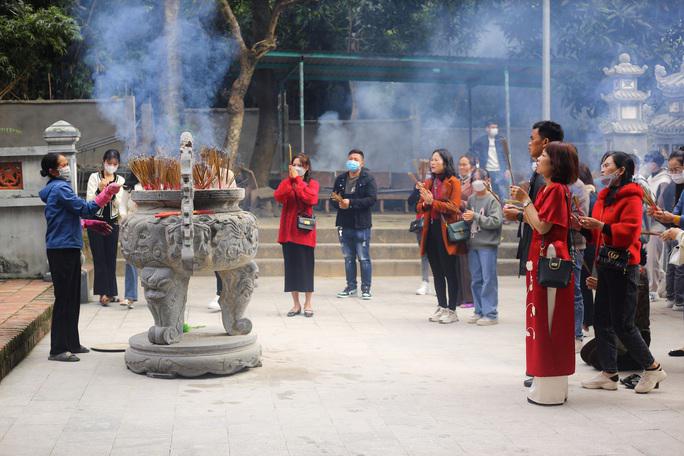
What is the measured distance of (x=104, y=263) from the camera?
36.0 ft

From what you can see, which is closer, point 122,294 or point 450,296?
point 450,296

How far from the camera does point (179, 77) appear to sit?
1599cm

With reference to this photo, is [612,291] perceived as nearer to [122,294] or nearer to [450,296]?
[450,296]

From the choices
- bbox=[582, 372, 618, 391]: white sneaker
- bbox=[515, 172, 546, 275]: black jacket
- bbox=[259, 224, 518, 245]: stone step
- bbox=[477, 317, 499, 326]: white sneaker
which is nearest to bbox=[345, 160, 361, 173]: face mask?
bbox=[477, 317, 499, 326]: white sneaker

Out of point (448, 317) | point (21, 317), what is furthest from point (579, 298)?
point (21, 317)

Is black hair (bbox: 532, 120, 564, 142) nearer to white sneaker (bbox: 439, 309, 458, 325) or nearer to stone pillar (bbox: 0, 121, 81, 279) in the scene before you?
white sneaker (bbox: 439, 309, 458, 325)

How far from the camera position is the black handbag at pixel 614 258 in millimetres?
6551

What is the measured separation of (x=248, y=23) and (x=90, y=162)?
580 cm

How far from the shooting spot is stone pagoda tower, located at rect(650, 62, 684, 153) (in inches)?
677

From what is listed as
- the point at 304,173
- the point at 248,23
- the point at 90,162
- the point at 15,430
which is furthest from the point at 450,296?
the point at 248,23

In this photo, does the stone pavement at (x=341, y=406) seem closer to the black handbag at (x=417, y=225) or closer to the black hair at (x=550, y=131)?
the black hair at (x=550, y=131)

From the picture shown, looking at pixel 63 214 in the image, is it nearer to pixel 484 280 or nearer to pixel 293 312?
pixel 293 312

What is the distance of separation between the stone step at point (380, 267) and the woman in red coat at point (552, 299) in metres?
7.84

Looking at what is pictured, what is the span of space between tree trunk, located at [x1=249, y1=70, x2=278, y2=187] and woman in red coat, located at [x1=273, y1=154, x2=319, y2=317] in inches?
353
